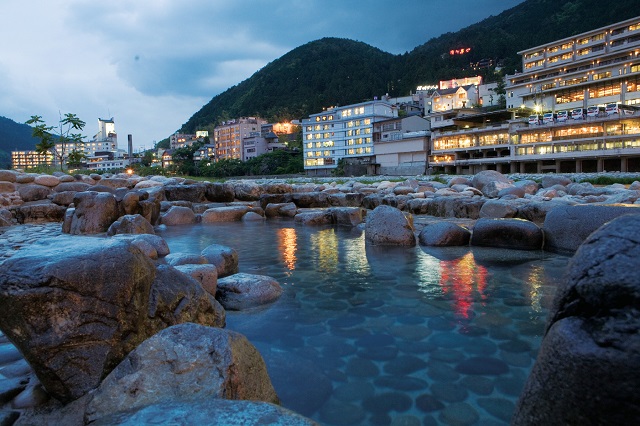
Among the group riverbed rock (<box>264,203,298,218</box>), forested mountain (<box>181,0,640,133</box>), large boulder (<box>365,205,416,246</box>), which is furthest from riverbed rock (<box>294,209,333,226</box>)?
forested mountain (<box>181,0,640,133</box>)

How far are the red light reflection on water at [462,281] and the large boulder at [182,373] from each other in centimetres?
324

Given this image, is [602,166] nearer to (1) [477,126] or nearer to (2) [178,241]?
(1) [477,126]

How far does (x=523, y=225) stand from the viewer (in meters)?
8.84

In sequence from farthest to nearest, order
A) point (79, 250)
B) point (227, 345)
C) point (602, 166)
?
point (602, 166)
point (79, 250)
point (227, 345)

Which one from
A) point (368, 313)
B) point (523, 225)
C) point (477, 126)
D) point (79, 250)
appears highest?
point (477, 126)

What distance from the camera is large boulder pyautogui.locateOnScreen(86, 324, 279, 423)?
8.14 ft

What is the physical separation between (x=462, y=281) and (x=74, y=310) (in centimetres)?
539

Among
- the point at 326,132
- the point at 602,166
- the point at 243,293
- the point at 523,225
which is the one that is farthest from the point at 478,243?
the point at 326,132

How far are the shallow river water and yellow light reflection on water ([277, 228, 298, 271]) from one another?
0.37 ft

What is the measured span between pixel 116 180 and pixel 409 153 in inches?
1651

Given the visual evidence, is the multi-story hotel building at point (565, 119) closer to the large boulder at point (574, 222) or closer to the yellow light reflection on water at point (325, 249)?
the large boulder at point (574, 222)

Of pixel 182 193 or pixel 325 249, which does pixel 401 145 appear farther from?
pixel 325 249

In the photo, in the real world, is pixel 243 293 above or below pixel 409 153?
below

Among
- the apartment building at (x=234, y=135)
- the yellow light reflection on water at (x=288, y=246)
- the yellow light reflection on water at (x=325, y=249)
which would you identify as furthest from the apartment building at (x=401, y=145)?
the yellow light reflection on water at (x=325, y=249)
